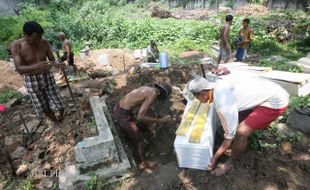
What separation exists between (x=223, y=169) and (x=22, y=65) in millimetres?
3531

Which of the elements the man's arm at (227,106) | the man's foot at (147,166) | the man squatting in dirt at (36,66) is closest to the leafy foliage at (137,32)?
the man squatting in dirt at (36,66)

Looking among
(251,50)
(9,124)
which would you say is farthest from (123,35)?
(9,124)

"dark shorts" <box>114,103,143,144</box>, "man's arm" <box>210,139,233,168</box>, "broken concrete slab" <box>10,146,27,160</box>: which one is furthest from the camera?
"broken concrete slab" <box>10,146,27,160</box>

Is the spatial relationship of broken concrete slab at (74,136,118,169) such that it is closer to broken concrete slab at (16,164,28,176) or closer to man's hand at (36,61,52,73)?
broken concrete slab at (16,164,28,176)

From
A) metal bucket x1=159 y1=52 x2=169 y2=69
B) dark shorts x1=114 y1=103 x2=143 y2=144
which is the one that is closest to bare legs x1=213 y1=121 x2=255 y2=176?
dark shorts x1=114 y1=103 x2=143 y2=144

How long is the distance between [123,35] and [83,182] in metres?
10.3

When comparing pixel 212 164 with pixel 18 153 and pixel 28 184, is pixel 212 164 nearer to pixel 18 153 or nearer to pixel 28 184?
pixel 28 184

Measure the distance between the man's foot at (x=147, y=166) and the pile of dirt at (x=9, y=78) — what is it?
604 centimetres

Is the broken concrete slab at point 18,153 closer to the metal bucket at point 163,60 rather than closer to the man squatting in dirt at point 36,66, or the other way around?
the man squatting in dirt at point 36,66

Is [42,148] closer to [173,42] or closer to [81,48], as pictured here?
[81,48]

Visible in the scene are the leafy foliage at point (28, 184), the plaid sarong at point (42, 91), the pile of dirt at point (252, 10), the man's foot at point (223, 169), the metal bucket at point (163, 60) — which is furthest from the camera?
the pile of dirt at point (252, 10)

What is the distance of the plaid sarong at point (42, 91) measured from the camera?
4.40m

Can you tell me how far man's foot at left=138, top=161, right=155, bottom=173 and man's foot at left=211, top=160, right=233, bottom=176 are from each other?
0.98 m

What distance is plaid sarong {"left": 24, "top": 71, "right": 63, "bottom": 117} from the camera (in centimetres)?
440
